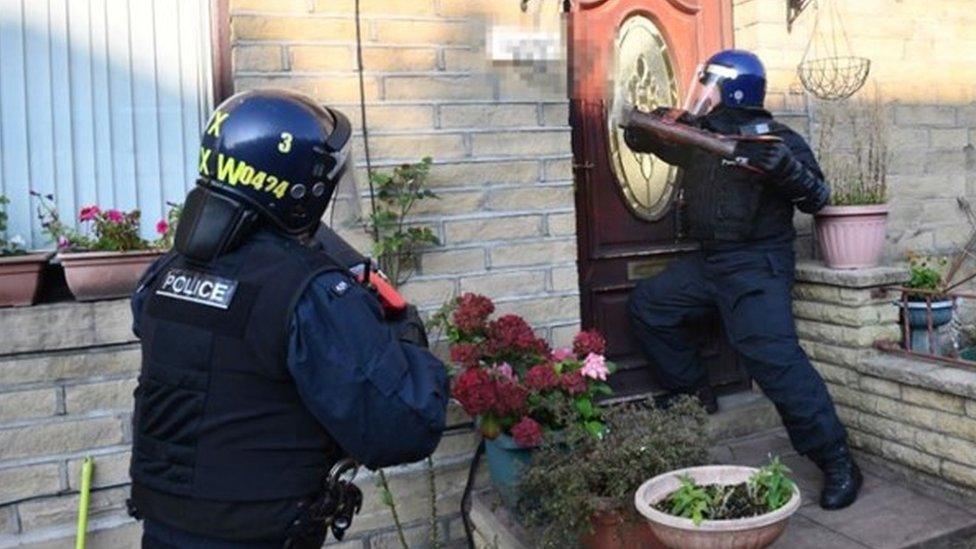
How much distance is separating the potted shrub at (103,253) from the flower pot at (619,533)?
1.89m

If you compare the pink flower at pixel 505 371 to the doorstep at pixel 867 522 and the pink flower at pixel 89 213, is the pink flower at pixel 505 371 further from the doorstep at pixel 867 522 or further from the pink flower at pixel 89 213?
the pink flower at pixel 89 213

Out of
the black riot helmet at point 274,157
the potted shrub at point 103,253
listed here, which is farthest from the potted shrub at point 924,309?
the potted shrub at point 103,253

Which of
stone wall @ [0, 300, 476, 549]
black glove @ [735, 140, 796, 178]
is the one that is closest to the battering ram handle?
black glove @ [735, 140, 796, 178]

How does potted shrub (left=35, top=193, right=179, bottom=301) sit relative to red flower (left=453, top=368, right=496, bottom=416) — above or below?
above

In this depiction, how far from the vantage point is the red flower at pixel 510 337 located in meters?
3.38

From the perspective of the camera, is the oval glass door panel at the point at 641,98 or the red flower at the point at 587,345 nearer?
the red flower at the point at 587,345

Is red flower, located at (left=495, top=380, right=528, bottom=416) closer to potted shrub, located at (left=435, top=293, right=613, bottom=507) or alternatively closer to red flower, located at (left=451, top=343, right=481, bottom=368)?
potted shrub, located at (left=435, top=293, right=613, bottom=507)

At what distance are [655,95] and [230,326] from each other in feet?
10.5

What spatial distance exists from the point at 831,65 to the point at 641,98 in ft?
3.40

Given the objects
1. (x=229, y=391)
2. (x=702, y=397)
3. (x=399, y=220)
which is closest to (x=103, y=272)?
(x=399, y=220)

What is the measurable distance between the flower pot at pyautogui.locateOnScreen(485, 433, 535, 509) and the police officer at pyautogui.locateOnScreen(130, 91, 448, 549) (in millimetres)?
1364

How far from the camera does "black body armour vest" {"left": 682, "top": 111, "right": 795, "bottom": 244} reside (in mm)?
3852

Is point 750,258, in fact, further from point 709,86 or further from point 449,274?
point 449,274

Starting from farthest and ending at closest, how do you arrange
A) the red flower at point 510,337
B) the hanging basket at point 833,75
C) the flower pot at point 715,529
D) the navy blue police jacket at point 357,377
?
1. the hanging basket at point 833,75
2. the red flower at point 510,337
3. the flower pot at point 715,529
4. the navy blue police jacket at point 357,377
